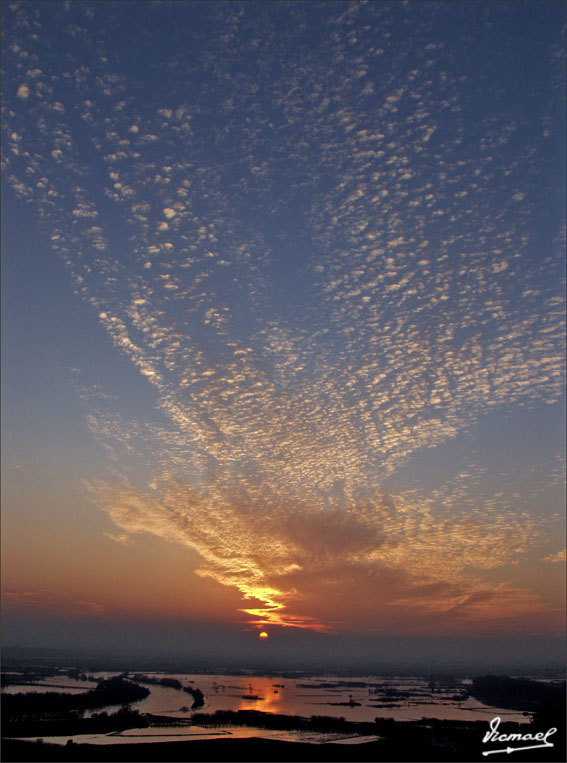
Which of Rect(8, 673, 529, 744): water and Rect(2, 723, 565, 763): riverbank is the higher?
Rect(2, 723, 565, 763): riverbank

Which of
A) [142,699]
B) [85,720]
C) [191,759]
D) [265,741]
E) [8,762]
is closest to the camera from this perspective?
[8,762]

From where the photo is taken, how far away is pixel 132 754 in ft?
83.8

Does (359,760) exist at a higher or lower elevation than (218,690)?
higher

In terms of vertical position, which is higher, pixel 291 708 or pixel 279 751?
pixel 279 751

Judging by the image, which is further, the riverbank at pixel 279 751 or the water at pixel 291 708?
the water at pixel 291 708

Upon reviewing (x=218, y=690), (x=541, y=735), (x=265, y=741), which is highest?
(x=541, y=735)

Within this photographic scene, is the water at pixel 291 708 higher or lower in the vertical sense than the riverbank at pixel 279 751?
lower

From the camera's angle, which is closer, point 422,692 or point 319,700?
point 319,700

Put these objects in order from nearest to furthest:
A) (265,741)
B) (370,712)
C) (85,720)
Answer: (265,741) → (85,720) → (370,712)

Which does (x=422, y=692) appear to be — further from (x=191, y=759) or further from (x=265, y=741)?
(x=191, y=759)

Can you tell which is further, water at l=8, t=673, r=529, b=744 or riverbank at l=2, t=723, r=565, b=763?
water at l=8, t=673, r=529, b=744

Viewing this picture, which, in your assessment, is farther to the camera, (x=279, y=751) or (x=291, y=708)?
(x=291, y=708)

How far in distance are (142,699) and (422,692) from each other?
36467 millimetres

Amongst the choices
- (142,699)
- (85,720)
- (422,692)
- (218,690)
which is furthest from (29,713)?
(422,692)
